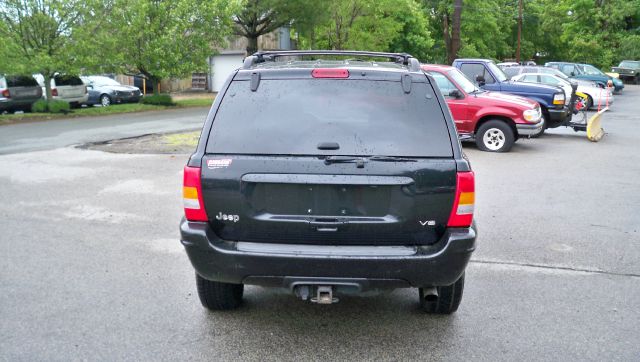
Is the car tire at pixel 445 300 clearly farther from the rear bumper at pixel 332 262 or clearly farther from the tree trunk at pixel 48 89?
the tree trunk at pixel 48 89

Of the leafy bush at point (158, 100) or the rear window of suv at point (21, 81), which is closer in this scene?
the rear window of suv at point (21, 81)

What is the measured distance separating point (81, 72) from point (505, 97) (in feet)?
49.4

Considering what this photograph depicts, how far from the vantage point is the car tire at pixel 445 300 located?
13.9 ft

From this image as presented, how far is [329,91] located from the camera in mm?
3793

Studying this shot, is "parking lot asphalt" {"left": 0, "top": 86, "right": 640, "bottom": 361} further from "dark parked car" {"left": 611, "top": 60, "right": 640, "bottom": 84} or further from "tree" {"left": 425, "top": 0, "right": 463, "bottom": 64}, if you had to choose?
"tree" {"left": 425, "top": 0, "right": 463, "bottom": 64}

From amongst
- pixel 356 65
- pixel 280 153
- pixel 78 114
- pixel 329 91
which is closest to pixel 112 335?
pixel 280 153

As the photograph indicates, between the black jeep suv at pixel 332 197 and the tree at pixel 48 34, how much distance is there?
17.5 m

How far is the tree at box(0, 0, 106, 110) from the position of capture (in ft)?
61.8

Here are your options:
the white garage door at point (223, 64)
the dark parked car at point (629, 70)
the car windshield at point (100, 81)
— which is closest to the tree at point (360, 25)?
the white garage door at point (223, 64)

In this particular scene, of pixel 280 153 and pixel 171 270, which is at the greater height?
pixel 280 153

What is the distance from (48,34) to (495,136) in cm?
1536

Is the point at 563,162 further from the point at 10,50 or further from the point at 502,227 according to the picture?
the point at 10,50

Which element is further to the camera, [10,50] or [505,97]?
[10,50]

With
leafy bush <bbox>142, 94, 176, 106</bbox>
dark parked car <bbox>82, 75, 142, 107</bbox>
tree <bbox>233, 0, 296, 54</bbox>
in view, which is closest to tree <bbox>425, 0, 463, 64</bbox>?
tree <bbox>233, 0, 296, 54</bbox>
